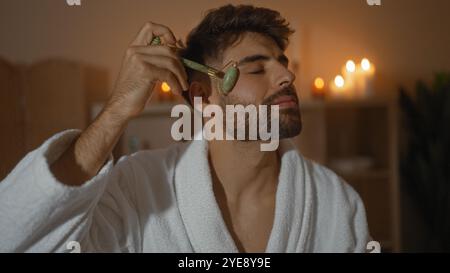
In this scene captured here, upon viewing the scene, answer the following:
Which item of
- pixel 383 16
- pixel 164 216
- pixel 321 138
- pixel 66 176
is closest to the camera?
pixel 66 176

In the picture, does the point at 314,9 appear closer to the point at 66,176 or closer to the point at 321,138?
the point at 321,138

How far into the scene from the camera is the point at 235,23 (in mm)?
626

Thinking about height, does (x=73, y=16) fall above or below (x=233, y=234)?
above

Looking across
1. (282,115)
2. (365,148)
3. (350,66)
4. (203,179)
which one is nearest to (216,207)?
(203,179)

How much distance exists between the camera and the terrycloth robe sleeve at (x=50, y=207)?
1.55 ft

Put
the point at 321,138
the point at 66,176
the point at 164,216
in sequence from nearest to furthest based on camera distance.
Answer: the point at 66,176 < the point at 164,216 < the point at 321,138

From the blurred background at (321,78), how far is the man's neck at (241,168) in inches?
3.9

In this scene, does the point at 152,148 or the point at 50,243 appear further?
the point at 152,148

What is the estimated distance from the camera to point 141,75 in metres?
0.53

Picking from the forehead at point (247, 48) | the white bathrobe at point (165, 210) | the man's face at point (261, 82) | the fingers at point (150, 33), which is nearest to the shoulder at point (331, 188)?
the white bathrobe at point (165, 210)

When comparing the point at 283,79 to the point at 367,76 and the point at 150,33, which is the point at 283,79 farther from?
the point at 367,76

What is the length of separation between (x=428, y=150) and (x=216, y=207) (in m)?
0.66
